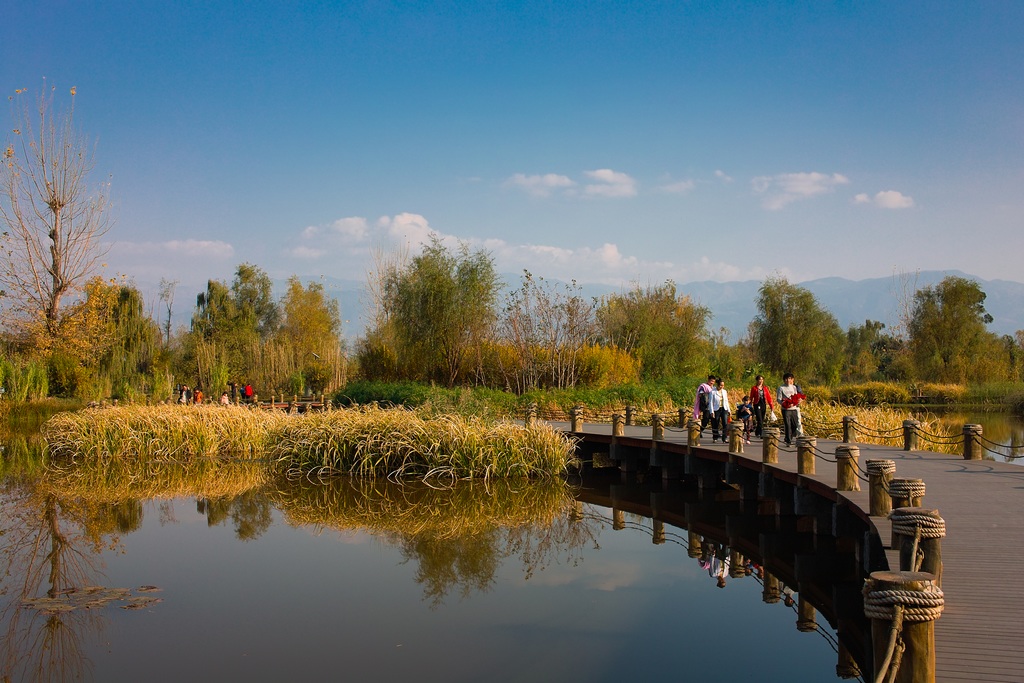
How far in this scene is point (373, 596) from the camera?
9977 millimetres

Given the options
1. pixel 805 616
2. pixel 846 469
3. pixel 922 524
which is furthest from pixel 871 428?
pixel 922 524

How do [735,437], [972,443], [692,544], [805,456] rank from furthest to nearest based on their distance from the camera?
[735,437] < [972,443] < [692,544] < [805,456]

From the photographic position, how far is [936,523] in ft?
19.1

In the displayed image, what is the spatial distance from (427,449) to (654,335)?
16486 millimetres

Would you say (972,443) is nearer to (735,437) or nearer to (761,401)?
(735,437)

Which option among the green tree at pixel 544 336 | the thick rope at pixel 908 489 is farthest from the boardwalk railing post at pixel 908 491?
the green tree at pixel 544 336

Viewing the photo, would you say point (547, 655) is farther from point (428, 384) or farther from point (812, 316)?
point (812, 316)

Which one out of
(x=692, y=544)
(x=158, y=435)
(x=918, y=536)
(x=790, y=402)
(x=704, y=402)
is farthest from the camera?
(x=158, y=435)

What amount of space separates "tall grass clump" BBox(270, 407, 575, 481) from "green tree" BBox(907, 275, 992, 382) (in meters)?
30.5

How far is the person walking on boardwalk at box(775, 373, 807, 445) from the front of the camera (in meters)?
15.3

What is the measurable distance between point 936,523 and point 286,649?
5.83 m

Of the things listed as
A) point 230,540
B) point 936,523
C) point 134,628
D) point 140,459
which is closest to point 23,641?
point 134,628

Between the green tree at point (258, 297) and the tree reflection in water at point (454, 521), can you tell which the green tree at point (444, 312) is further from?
the green tree at point (258, 297)

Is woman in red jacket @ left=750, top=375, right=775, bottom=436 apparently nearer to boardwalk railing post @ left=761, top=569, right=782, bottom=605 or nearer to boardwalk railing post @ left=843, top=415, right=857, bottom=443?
boardwalk railing post @ left=843, top=415, right=857, bottom=443
